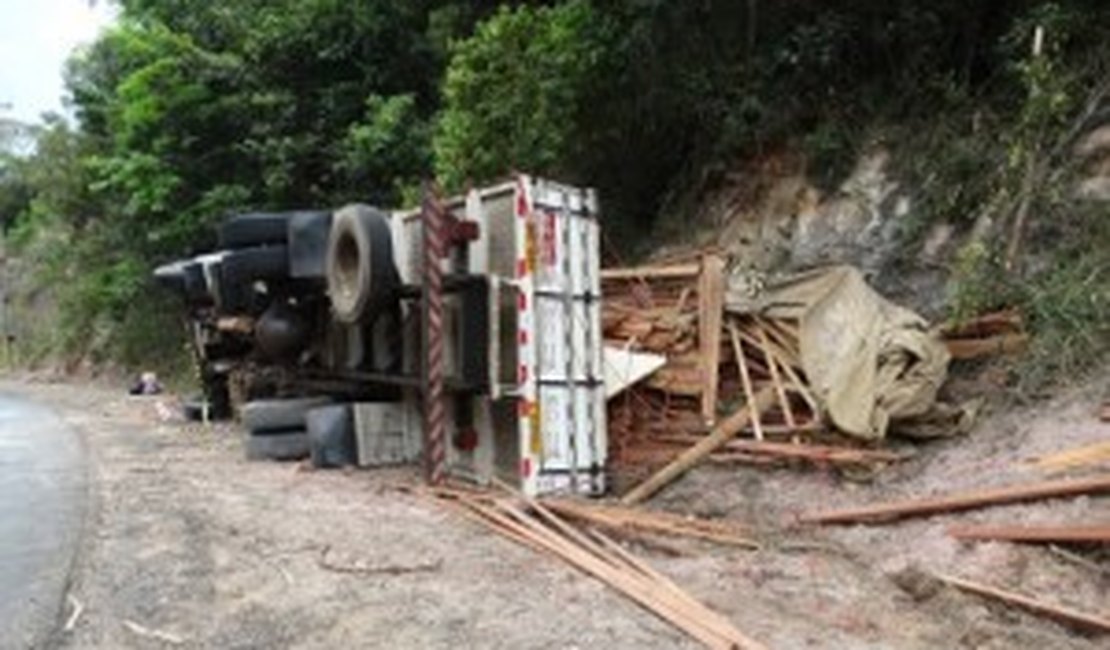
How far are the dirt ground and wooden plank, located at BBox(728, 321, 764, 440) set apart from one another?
15.0 inches

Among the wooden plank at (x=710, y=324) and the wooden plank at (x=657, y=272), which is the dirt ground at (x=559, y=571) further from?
the wooden plank at (x=657, y=272)

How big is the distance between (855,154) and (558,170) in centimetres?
391

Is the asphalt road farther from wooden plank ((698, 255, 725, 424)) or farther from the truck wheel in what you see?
wooden plank ((698, 255, 725, 424))

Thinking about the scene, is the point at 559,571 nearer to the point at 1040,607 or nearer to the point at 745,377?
the point at 1040,607

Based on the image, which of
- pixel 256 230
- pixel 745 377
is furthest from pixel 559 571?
pixel 256 230

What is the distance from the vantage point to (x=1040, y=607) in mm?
6262

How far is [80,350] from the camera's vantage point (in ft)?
126

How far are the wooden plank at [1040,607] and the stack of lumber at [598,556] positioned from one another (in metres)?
1.52

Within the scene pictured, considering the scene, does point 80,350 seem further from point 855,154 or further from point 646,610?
point 646,610

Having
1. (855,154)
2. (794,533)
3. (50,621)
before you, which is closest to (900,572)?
(794,533)

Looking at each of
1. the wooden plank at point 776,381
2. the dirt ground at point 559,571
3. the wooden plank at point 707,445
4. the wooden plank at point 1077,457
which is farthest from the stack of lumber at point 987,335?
the wooden plank at point 1077,457

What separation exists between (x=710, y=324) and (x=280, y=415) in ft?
16.8

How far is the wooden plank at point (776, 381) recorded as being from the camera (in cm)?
965

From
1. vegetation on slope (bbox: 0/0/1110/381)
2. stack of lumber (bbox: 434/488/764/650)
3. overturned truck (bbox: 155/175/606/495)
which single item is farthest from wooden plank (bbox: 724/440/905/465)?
stack of lumber (bbox: 434/488/764/650)
